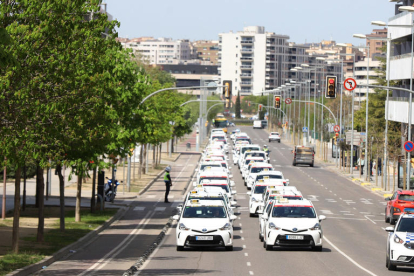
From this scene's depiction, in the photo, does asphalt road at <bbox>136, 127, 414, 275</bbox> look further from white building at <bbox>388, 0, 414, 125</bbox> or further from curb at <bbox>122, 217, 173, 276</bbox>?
white building at <bbox>388, 0, 414, 125</bbox>

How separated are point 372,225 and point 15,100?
2119cm

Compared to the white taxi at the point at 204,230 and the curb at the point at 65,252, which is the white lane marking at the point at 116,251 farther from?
the white taxi at the point at 204,230

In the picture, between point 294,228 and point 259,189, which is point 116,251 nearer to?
point 294,228

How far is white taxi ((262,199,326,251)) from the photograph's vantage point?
24469mm

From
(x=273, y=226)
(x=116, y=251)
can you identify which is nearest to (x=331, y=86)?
(x=273, y=226)

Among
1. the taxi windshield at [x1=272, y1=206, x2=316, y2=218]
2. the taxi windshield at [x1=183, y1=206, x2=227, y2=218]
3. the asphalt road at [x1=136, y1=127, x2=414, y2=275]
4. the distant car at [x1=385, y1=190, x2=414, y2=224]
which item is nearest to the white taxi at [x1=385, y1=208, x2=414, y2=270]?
the asphalt road at [x1=136, y1=127, x2=414, y2=275]

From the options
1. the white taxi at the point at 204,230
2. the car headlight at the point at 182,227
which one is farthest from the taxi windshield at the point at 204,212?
the car headlight at the point at 182,227

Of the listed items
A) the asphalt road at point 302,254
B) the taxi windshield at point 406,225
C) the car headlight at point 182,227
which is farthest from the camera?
the car headlight at point 182,227

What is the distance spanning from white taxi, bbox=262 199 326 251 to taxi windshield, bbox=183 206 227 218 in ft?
4.74

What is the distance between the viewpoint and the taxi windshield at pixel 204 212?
25453mm

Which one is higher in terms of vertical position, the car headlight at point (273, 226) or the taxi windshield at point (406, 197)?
the taxi windshield at point (406, 197)

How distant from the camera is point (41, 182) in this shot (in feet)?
88.0

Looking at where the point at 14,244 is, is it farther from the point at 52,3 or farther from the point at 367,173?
the point at 367,173

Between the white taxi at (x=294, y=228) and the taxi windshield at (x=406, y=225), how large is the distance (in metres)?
3.34
